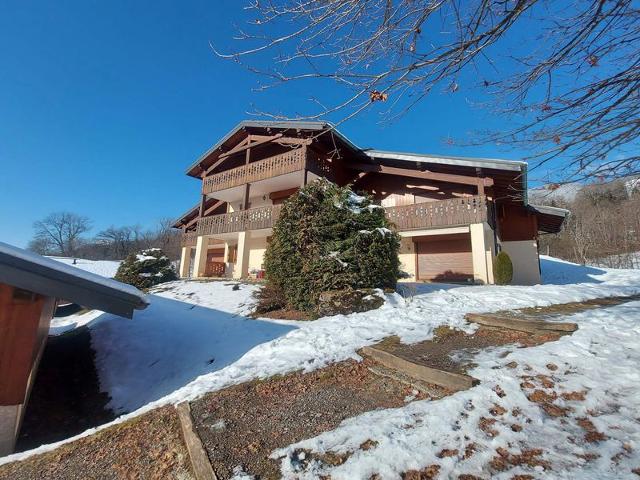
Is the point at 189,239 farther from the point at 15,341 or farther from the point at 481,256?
the point at 15,341

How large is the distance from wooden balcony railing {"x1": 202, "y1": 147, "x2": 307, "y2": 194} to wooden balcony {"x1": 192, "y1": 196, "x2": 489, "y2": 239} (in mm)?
1831

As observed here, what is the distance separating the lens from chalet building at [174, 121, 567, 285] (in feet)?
41.9

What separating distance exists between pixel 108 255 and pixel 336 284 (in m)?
69.5

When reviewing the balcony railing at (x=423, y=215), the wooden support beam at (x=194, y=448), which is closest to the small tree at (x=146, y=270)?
the balcony railing at (x=423, y=215)

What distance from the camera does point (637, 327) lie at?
4.81 m

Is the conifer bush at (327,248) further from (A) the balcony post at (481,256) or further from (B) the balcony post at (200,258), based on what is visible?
(B) the balcony post at (200,258)

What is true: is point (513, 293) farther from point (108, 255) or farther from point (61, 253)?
point (61, 253)

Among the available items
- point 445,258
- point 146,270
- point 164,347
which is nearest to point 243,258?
point 146,270

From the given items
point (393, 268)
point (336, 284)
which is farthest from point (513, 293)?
point (336, 284)

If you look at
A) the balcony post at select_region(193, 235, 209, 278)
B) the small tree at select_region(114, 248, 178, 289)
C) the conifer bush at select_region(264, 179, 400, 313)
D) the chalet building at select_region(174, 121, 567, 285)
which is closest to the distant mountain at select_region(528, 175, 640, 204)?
the conifer bush at select_region(264, 179, 400, 313)

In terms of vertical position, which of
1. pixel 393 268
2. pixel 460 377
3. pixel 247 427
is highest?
pixel 393 268

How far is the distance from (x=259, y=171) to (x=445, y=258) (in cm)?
1012

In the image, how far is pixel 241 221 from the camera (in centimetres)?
1678

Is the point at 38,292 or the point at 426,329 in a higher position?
the point at 38,292
